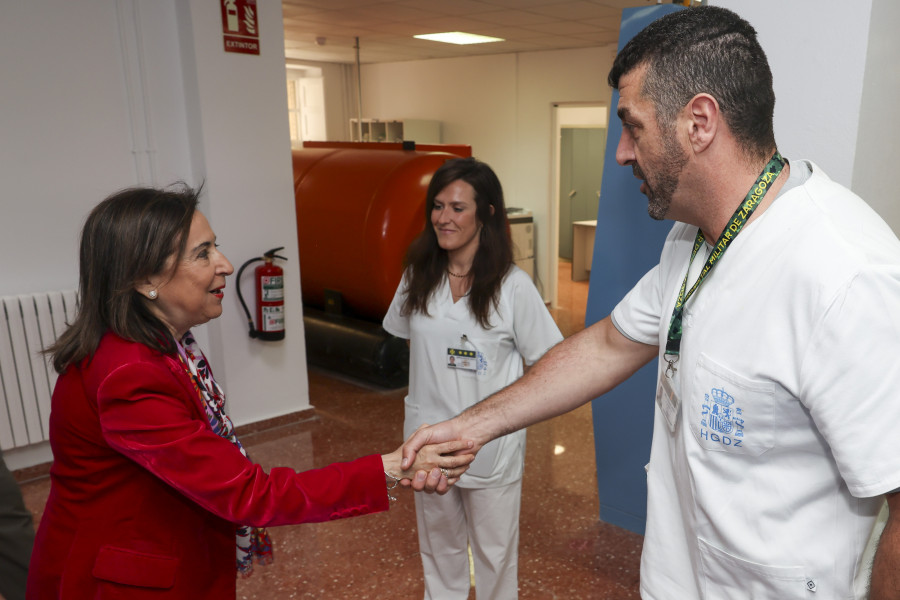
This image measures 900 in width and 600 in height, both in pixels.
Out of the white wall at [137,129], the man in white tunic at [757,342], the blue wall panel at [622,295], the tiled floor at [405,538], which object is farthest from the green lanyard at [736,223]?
the white wall at [137,129]

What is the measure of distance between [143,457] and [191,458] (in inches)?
3.6

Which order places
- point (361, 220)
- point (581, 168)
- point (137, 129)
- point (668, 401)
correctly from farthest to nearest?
point (581, 168)
point (361, 220)
point (137, 129)
point (668, 401)

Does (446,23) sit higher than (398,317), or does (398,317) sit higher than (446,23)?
(446,23)

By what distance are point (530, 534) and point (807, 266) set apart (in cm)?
238

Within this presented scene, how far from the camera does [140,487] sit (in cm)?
144

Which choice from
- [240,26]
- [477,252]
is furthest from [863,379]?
[240,26]

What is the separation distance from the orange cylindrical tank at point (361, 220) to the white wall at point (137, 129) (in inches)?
35.3

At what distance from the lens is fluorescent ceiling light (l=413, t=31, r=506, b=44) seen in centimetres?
729

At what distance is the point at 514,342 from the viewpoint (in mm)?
2357

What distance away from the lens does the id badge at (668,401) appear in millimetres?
1299

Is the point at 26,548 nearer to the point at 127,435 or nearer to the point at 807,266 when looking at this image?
the point at 127,435

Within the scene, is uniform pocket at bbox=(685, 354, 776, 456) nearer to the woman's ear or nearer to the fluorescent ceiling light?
the woman's ear

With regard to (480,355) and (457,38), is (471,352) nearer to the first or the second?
(480,355)

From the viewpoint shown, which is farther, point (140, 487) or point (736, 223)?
point (140, 487)
